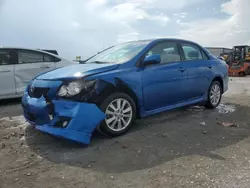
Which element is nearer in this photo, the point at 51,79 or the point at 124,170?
the point at 124,170

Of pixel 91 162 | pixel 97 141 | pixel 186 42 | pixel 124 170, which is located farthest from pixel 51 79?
pixel 186 42

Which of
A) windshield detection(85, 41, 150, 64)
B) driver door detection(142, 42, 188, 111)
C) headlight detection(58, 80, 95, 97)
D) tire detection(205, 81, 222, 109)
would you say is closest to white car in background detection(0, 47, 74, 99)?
windshield detection(85, 41, 150, 64)

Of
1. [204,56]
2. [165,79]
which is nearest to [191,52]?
[204,56]

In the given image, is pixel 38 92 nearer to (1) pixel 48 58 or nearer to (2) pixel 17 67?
(2) pixel 17 67

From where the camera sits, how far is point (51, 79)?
3.51m

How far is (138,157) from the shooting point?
3.06 metres

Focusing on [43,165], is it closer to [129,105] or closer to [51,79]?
[51,79]

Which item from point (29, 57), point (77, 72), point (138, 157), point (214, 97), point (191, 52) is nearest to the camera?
point (138, 157)

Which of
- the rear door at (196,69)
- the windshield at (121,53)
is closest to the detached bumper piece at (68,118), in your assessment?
the windshield at (121,53)

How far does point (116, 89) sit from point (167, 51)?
4.85 ft

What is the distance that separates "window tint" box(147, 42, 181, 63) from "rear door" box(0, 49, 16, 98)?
3.60 m

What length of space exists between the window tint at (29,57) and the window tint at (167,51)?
3398 millimetres

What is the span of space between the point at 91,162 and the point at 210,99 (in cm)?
352

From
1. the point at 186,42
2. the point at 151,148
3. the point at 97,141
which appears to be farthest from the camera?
the point at 186,42
